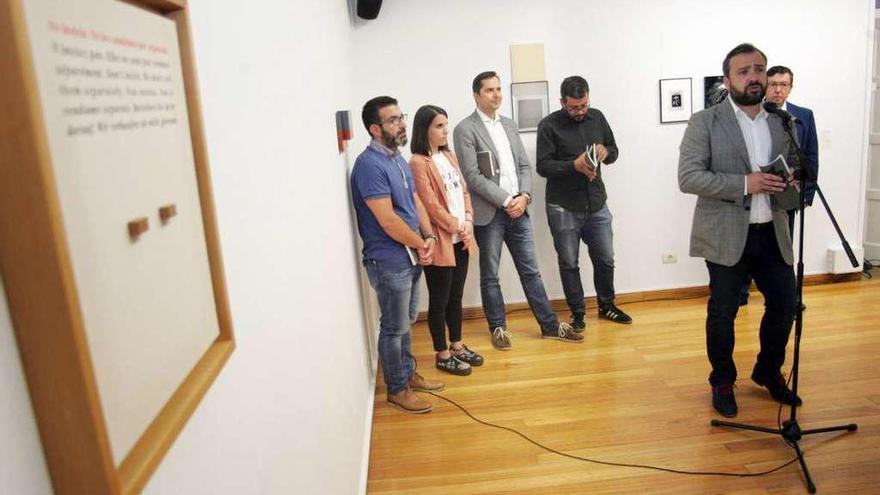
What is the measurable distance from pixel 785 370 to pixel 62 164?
331 centimetres

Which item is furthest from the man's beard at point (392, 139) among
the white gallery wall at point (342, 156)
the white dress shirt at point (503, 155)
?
the white dress shirt at point (503, 155)

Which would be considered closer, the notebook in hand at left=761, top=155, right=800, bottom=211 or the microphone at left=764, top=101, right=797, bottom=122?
the microphone at left=764, top=101, right=797, bottom=122

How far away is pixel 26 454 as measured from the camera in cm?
39

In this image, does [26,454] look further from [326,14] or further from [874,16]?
[874,16]

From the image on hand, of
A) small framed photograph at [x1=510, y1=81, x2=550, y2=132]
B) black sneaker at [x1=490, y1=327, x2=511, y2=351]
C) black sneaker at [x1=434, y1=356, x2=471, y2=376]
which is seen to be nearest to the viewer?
black sneaker at [x1=434, y1=356, x2=471, y2=376]

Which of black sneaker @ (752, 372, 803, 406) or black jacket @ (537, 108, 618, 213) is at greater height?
black jacket @ (537, 108, 618, 213)

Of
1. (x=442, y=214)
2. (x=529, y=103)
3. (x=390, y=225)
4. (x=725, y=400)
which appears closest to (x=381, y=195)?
(x=390, y=225)

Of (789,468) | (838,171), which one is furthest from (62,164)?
(838,171)

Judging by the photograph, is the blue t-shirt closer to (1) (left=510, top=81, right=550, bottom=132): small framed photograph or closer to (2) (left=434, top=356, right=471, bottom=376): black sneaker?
(2) (left=434, top=356, right=471, bottom=376): black sneaker

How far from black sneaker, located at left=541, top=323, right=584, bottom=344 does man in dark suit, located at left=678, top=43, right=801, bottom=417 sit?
3.51 feet

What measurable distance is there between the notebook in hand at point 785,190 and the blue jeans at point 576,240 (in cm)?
149

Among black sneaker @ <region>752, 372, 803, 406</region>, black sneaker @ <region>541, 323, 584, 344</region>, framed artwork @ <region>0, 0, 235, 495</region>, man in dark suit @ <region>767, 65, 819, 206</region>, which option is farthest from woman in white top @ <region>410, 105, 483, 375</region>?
framed artwork @ <region>0, 0, 235, 495</region>

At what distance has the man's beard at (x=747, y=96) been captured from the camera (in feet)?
7.37

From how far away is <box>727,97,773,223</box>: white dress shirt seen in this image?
2.31m
